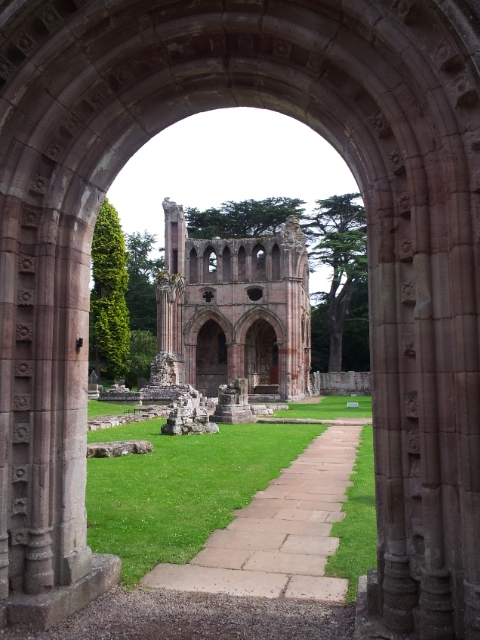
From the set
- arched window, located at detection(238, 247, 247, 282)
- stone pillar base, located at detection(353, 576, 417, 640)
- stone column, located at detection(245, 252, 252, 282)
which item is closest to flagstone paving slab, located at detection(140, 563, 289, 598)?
stone pillar base, located at detection(353, 576, 417, 640)

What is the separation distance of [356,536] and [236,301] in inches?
1391

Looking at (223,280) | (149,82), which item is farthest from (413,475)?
(223,280)

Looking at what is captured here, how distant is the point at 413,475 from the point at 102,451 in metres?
9.58

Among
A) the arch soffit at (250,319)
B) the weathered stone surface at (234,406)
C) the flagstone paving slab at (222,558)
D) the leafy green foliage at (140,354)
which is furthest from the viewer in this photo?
the leafy green foliage at (140,354)

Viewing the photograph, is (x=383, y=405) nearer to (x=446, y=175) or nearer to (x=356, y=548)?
(x=446, y=175)

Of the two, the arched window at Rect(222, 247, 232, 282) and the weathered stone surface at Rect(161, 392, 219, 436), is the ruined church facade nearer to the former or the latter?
the arched window at Rect(222, 247, 232, 282)

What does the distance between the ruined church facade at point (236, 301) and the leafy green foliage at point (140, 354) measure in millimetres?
4444

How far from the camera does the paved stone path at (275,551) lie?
4547 mm

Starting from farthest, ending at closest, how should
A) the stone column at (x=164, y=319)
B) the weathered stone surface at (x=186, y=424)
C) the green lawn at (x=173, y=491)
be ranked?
the stone column at (x=164, y=319) < the weathered stone surface at (x=186, y=424) < the green lawn at (x=173, y=491)

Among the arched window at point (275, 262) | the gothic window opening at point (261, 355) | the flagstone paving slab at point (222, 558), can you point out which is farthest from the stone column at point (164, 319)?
the flagstone paving slab at point (222, 558)

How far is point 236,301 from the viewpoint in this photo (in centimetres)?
4106

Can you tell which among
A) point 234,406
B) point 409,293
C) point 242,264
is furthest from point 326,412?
point 409,293

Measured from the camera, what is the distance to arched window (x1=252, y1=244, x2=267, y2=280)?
41781 mm

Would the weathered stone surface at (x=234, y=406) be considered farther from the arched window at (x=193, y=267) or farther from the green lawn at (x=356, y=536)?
the arched window at (x=193, y=267)
